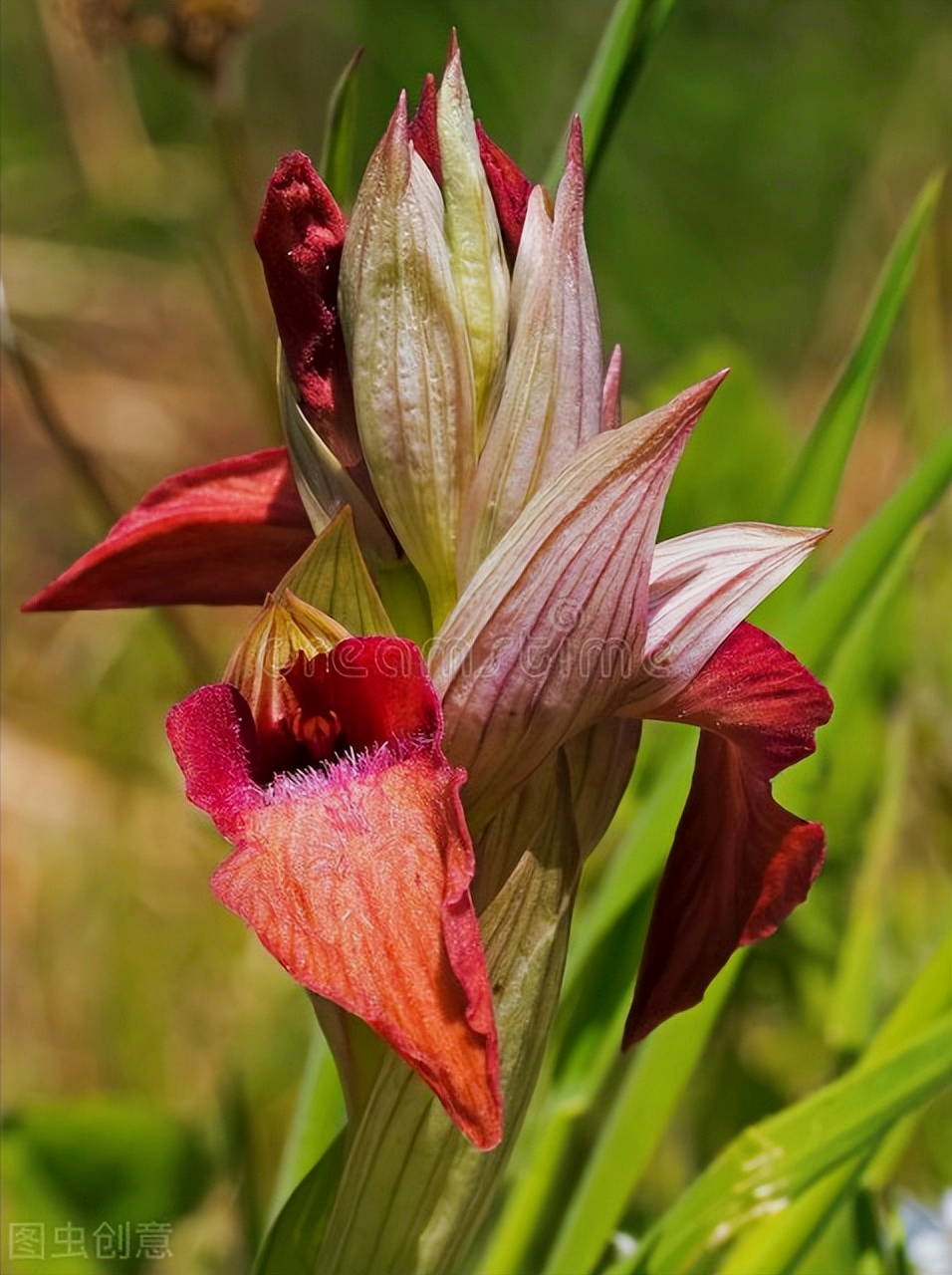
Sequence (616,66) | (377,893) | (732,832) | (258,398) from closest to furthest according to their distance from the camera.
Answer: (377,893) < (732,832) < (616,66) < (258,398)

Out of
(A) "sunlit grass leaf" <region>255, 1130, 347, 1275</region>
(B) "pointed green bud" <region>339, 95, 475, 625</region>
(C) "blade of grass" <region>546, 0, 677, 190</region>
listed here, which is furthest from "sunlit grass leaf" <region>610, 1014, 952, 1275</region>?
(C) "blade of grass" <region>546, 0, 677, 190</region>

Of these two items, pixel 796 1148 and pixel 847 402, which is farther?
pixel 847 402

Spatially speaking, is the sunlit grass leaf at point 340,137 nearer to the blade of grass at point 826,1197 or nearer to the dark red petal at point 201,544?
the dark red petal at point 201,544

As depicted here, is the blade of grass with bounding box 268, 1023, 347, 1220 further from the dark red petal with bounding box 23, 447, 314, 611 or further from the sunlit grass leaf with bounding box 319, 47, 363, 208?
the sunlit grass leaf with bounding box 319, 47, 363, 208
